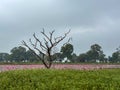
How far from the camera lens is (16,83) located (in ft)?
55.2

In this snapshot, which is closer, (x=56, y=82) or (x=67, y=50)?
(x=56, y=82)

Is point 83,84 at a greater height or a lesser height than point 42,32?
lesser

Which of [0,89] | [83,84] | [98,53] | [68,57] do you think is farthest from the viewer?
[98,53]

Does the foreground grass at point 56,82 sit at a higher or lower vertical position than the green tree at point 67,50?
lower

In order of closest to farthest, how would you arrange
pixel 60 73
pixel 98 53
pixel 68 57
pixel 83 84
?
pixel 83 84
pixel 60 73
pixel 68 57
pixel 98 53

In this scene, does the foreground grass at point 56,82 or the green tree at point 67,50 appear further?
the green tree at point 67,50

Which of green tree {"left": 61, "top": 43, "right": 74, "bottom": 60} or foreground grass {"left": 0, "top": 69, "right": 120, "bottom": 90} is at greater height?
green tree {"left": 61, "top": 43, "right": 74, "bottom": 60}

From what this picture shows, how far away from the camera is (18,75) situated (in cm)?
1889

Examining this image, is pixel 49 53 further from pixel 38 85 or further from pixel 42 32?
pixel 38 85

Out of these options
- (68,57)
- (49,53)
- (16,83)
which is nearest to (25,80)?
(16,83)

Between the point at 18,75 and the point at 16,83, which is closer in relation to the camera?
the point at 16,83

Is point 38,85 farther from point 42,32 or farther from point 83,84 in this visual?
point 42,32

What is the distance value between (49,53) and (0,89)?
13009 millimetres

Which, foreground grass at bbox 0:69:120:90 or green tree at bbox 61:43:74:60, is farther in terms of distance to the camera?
green tree at bbox 61:43:74:60
